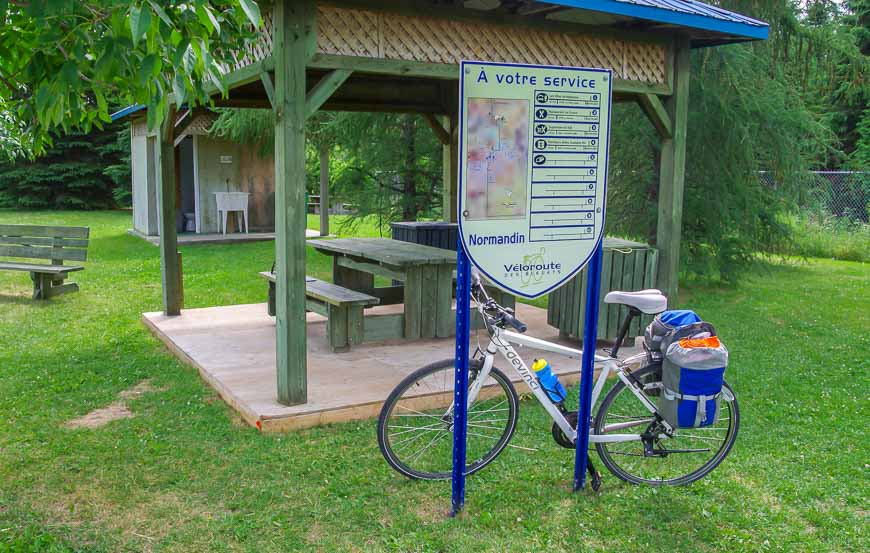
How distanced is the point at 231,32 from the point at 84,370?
3.66 m

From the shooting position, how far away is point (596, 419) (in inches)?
156

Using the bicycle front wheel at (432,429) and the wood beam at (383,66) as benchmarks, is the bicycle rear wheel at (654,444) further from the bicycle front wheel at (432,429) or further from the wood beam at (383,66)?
the wood beam at (383,66)

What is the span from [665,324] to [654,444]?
714mm

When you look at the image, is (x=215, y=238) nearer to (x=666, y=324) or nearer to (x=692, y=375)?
(x=666, y=324)

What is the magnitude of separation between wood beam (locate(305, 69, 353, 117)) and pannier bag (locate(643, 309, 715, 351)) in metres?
2.31

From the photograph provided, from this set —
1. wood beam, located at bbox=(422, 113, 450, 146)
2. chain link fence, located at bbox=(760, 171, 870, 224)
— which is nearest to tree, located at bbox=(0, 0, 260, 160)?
wood beam, located at bbox=(422, 113, 450, 146)

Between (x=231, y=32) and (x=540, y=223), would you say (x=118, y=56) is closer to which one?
(x=231, y=32)

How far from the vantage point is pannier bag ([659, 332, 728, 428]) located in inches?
145

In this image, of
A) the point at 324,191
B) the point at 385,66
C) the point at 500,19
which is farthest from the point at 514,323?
the point at 324,191

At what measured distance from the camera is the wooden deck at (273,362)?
16.4ft

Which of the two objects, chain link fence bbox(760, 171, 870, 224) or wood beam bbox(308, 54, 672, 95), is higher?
wood beam bbox(308, 54, 672, 95)

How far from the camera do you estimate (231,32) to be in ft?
12.1

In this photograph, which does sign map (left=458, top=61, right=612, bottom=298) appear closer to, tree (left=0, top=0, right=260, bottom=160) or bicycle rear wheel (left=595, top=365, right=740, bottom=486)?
bicycle rear wheel (left=595, top=365, right=740, bottom=486)

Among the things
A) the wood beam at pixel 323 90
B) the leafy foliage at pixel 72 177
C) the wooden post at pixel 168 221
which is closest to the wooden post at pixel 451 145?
the wooden post at pixel 168 221
